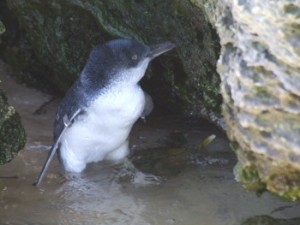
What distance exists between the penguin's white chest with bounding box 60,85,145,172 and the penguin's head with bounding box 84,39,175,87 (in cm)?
9

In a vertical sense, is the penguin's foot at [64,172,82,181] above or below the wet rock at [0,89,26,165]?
below

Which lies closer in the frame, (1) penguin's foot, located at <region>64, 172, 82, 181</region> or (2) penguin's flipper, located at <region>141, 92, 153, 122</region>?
(1) penguin's foot, located at <region>64, 172, 82, 181</region>

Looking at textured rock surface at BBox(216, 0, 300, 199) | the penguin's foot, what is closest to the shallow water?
the penguin's foot

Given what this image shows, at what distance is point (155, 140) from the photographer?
5.13 meters

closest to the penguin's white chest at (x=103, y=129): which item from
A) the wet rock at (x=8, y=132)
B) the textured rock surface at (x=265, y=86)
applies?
the wet rock at (x=8, y=132)

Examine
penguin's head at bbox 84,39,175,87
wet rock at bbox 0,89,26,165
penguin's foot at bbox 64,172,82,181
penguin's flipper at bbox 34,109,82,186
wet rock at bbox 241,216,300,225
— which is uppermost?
penguin's head at bbox 84,39,175,87

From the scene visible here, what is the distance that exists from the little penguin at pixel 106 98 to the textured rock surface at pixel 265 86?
131 centimetres

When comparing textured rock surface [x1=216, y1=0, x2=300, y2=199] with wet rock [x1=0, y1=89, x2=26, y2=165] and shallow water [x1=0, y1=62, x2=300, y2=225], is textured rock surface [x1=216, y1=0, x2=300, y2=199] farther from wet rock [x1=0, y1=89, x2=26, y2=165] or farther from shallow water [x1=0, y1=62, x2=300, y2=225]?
wet rock [x1=0, y1=89, x2=26, y2=165]

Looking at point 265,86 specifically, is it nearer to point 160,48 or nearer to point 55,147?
point 160,48

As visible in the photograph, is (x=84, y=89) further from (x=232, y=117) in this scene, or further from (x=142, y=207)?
(x=232, y=117)

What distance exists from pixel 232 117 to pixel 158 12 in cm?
151

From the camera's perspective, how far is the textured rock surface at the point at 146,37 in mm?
4422

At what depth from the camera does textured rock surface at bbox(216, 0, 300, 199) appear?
2.81 m

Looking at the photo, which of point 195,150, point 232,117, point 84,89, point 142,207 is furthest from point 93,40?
point 232,117
